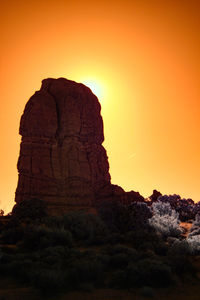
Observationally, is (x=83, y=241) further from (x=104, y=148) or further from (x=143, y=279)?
(x=104, y=148)

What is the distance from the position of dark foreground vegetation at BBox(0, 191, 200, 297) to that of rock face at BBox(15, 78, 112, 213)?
31.9ft

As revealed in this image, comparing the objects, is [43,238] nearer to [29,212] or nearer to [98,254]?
[98,254]

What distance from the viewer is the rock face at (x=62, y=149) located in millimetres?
40281

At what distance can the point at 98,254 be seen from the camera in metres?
16.7

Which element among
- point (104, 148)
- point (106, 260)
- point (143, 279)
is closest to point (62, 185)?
point (104, 148)

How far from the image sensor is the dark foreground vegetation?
12820 millimetres

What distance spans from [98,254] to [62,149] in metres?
27.9

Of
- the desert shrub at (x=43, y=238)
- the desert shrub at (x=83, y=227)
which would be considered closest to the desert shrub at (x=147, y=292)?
the desert shrub at (x=43, y=238)

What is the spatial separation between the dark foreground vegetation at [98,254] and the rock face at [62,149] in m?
9.73

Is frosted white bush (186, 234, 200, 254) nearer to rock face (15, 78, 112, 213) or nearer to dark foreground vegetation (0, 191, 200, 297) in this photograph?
dark foreground vegetation (0, 191, 200, 297)

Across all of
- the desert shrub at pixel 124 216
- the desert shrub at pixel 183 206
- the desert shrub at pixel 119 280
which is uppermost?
the desert shrub at pixel 183 206

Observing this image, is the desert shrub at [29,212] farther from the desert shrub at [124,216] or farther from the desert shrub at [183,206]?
the desert shrub at [183,206]

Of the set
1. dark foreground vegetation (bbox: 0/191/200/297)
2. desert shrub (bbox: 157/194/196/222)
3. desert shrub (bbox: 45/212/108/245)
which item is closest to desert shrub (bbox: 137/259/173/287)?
dark foreground vegetation (bbox: 0/191/200/297)

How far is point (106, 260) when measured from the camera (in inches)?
615
